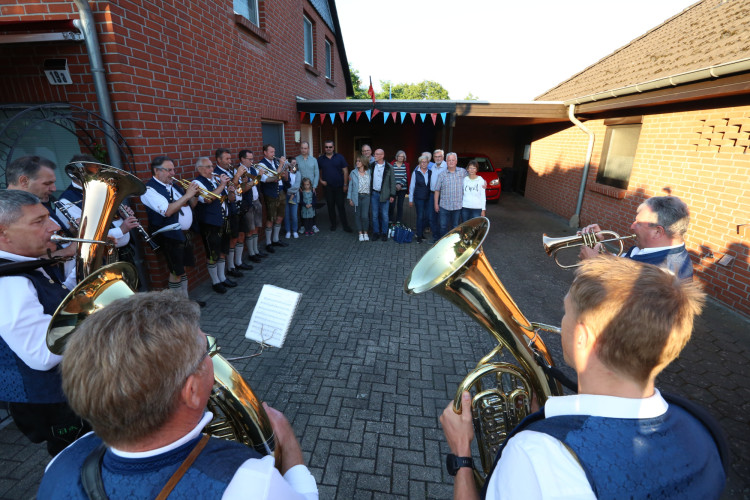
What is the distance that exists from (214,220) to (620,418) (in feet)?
15.6

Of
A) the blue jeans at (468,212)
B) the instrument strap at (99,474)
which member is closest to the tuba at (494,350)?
the instrument strap at (99,474)

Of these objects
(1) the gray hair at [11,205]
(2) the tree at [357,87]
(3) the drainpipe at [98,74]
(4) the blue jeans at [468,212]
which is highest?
(2) the tree at [357,87]

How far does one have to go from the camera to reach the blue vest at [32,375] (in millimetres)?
1571

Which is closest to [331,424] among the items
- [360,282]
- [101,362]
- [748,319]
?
[101,362]

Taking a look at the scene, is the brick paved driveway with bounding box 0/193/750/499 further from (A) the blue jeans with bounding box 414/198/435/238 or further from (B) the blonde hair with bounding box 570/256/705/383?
(A) the blue jeans with bounding box 414/198/435/238

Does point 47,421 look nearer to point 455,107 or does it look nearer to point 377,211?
point 377,211

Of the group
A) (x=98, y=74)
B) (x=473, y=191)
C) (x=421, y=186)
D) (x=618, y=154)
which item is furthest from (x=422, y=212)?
(x=98, y=74)

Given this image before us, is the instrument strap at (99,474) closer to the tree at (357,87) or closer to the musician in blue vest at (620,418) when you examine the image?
the musician in blue vest at (620,418)

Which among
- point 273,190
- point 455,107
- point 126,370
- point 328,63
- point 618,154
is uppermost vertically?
point 328,63

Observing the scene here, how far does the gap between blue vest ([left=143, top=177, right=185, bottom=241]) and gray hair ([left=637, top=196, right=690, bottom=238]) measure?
4.52m

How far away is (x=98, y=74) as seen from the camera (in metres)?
3.48

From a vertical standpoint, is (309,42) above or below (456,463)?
above

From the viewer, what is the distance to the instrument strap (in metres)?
0.81

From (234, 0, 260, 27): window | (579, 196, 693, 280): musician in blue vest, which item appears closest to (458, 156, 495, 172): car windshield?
(234, 0, 260, 27): window
